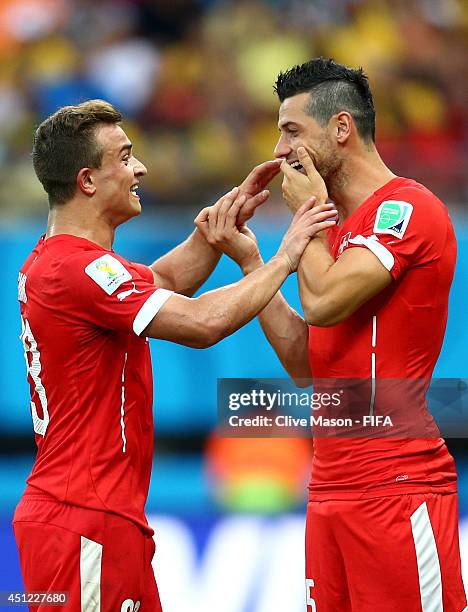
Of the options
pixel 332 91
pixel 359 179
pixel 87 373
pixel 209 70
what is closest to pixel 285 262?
pixel 359 179

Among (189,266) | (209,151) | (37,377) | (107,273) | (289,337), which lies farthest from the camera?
(209,151)

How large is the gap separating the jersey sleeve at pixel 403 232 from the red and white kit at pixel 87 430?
83 centimetres

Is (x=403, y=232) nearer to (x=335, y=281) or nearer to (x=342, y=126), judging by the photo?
(x=335, y=281)

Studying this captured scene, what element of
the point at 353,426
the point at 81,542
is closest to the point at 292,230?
the point at 353,426

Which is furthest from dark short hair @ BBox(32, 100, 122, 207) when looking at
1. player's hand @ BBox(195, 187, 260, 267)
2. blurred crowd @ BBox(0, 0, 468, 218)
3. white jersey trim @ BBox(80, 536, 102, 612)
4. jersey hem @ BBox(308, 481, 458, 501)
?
blurred crowd @ BBox(0, 0, 468, 218)

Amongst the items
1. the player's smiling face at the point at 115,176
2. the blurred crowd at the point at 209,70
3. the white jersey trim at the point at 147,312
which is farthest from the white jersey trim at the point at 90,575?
the blurred crowd at the point at 209,70

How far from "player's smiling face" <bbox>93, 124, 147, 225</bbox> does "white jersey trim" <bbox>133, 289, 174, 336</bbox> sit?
1.56 ft

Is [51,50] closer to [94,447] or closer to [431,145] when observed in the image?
[431,145]

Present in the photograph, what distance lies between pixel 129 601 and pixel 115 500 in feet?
1.24

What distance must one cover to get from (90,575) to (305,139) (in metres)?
1.93

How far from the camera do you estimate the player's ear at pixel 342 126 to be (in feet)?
14.5

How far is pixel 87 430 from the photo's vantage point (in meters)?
4.09

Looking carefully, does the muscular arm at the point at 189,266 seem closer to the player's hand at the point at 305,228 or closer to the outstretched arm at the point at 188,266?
the outstretched arm at the point at 188,266

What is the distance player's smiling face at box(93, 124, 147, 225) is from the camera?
170 inches
